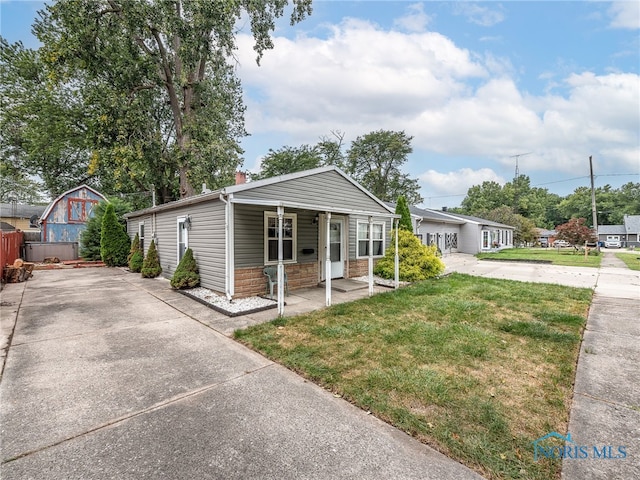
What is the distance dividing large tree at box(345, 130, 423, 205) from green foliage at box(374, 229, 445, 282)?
82.8ft

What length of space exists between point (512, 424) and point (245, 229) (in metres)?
6.33

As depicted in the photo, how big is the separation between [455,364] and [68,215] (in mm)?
21681

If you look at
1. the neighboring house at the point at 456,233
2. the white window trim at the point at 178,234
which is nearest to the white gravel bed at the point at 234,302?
the white window trim at the point at 178,234

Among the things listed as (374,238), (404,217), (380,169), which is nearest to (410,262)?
(374,238)

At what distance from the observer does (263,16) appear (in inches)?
559

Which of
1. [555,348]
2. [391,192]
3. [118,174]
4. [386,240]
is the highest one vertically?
[391,192]

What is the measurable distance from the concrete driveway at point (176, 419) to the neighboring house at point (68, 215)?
1605 cm

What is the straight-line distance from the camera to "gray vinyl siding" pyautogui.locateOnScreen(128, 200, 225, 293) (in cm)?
756

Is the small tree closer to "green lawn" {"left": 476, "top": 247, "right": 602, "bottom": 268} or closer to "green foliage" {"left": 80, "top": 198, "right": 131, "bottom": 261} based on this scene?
"green lawn" {"left": 476, "top": 247, "right": 602, "bottom": 268}

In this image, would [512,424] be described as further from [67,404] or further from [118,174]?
[118,174]

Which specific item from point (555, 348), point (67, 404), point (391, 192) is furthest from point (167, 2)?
point (391, 192)

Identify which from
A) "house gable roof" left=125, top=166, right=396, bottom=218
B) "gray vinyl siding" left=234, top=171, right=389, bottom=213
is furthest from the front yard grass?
"gray vinyl siding" left=234, top=171, right=389, bottom=213

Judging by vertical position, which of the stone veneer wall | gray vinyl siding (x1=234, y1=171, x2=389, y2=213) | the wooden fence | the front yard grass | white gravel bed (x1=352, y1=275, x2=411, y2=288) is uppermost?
gray vinyl siding (x1=234, y1=171, x2=389, y2=213)

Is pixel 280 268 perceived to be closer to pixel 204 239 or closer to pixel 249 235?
pixel 249 235
